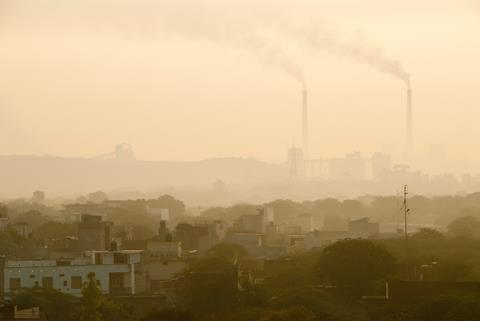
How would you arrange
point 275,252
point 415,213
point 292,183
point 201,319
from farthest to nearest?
1. point 292,183
2. point 415,213
3. point 275,252
4. point 201,319

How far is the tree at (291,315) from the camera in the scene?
25.6m

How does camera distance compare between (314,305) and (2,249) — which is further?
(2,249)

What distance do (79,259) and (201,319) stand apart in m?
11.9

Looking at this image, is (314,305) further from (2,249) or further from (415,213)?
(415,213)

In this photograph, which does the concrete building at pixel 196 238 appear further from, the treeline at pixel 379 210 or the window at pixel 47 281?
the treeline at pixel 379 210

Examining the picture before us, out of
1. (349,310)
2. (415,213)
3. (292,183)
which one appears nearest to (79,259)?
(349,310)

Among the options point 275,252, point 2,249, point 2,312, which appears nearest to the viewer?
point 2,312

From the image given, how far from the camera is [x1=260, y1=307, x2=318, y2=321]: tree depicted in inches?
1009

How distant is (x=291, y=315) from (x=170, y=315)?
1621 millimetres

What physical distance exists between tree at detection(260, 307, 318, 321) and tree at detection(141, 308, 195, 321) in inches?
40.1

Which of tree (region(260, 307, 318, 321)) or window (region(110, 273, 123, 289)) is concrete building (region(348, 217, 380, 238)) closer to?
window (region(110, 273, 123, 289))

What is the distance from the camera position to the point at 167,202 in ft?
308

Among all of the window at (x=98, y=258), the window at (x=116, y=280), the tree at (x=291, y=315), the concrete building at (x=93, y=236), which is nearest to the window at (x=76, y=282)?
the window at (x=116, y=280)

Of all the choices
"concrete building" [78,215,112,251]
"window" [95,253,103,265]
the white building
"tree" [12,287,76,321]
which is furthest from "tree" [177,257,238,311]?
"concrete building" [78,215,112,251]
